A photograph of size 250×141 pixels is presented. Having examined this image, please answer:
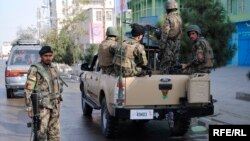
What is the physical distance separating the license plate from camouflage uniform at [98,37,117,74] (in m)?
1.52

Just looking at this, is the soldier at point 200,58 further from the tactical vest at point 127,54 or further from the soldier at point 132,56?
the tactical vest at point 127,54

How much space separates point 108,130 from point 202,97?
199cm

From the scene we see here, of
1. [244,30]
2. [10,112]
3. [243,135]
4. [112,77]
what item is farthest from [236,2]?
[243,135]

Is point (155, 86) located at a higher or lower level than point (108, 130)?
higher

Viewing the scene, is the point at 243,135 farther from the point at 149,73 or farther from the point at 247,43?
the point at 247,43

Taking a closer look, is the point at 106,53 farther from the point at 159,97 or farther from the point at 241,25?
the point at 241,25

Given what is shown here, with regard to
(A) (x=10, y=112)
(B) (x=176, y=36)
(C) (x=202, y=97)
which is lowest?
(A) (x=10, y=112)

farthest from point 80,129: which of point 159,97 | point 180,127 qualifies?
point 159,97

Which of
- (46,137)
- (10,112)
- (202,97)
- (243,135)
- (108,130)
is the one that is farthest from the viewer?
(10,112)

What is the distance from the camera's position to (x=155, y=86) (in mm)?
8492

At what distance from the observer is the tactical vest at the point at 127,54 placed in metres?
8.70

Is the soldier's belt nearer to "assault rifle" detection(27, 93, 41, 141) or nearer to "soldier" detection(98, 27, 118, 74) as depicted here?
"assault rifle" detection(27, 93, 41, 141)

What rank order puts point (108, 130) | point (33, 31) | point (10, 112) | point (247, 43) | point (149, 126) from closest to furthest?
1. point (108, 130)
2. point (149, 126)
3. point (10, 112)
4. point (247, 43)
5. point (33, 31)

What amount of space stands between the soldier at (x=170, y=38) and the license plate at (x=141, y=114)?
56.6 inches
